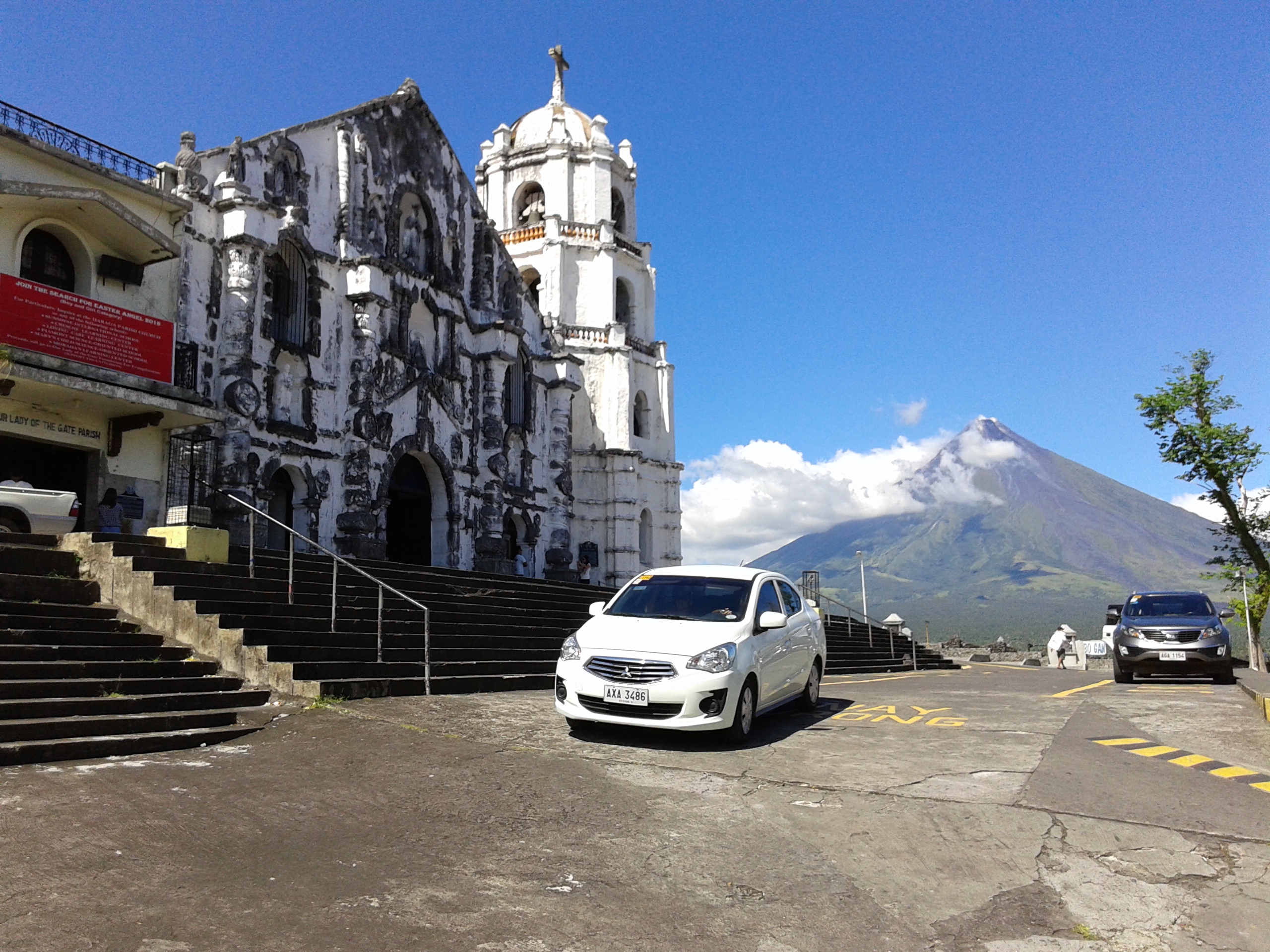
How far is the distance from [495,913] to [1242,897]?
3837 mm

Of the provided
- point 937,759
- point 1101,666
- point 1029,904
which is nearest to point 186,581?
point 937,759

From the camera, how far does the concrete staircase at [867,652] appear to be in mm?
25641

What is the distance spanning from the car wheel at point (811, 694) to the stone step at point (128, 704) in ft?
18.9

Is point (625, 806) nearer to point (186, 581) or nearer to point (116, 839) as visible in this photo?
→ point (116, 839)

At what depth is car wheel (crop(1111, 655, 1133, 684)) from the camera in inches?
666

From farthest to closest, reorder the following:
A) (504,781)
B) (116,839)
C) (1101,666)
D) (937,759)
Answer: (1101,666)
(937,759)
(504,781)
(116,839)

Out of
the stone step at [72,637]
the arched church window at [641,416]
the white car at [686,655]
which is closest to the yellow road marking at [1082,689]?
the white car at [686,655]

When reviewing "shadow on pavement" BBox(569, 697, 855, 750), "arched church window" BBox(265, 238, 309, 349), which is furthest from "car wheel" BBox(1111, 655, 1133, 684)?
"arched church window" BBox(265, 238, 309, 349)

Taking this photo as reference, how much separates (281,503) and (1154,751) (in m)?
19.8

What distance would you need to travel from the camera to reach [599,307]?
40.3m

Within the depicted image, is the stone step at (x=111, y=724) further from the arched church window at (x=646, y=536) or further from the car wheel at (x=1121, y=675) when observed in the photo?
the arched church window at (x=646, y=536)

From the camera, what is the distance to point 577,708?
8.95 metres

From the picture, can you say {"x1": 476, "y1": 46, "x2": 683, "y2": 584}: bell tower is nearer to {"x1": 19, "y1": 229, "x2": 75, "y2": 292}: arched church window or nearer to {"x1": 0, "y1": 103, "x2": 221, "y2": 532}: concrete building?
{"x1": 0, "y1": 103, "x2": 221, "y2": 532}: concrete building

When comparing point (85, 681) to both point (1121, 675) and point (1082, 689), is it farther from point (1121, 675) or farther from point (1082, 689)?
point (1121, 675)
